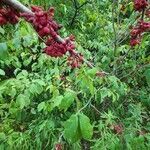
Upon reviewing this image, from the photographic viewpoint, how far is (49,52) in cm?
107

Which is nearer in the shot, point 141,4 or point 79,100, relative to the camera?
point 141,4

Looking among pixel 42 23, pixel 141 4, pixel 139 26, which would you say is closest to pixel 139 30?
pixel 139 26

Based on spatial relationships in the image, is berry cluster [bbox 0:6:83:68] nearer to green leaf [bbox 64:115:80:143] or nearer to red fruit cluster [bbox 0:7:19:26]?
red fruit cluster [bbox 0:7:19:26]

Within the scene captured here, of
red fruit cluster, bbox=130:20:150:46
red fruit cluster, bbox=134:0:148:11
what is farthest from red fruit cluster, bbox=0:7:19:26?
red fruit cluster, bbox=134:0:148:11

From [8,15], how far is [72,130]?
400mm

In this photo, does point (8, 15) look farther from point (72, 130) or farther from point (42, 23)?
point (72, 130)

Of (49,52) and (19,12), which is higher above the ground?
(19,12)

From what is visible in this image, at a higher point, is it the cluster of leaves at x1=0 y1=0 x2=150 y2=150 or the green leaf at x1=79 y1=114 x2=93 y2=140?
the green leaf at x1=79 y1=114 x2=93 y2=140

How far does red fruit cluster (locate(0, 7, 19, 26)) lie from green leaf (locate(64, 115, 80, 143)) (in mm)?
368

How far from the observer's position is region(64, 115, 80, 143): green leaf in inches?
43.8

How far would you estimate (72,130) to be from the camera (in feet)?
3.68

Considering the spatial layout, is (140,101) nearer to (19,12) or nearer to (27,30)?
(27,30)

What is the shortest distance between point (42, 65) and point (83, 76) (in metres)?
1.13

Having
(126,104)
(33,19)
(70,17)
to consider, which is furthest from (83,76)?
(70,17)
